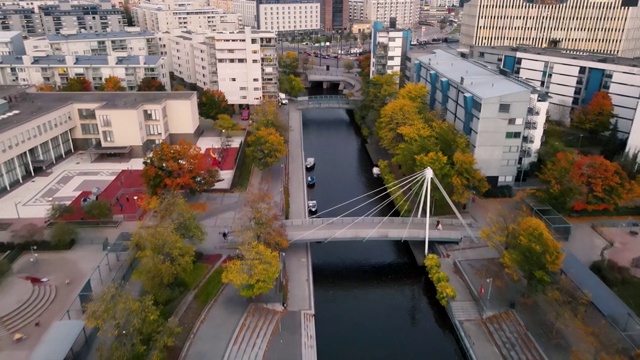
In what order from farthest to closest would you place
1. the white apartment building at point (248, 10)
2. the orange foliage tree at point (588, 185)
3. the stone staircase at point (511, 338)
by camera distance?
the white apartment building at point (248, 10), the orange foliage tree at point (588, 185), the stone staircase at point (511, 338)

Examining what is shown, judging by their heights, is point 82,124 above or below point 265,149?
above

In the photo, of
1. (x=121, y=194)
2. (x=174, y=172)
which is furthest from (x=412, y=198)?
(x=121, y=194)

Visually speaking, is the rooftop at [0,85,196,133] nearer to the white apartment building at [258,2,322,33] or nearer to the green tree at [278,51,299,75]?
the green tree at [278,51,299,75]

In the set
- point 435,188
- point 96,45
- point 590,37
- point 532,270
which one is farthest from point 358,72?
point 532,270

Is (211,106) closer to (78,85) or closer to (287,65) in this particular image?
(78,85)

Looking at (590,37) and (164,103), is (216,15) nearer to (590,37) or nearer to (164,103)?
(164,103)

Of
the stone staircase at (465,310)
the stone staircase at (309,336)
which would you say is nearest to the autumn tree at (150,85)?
the stone staircase at (309,336)

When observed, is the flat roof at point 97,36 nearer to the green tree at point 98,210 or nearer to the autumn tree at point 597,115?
the green tree at point 98,210
